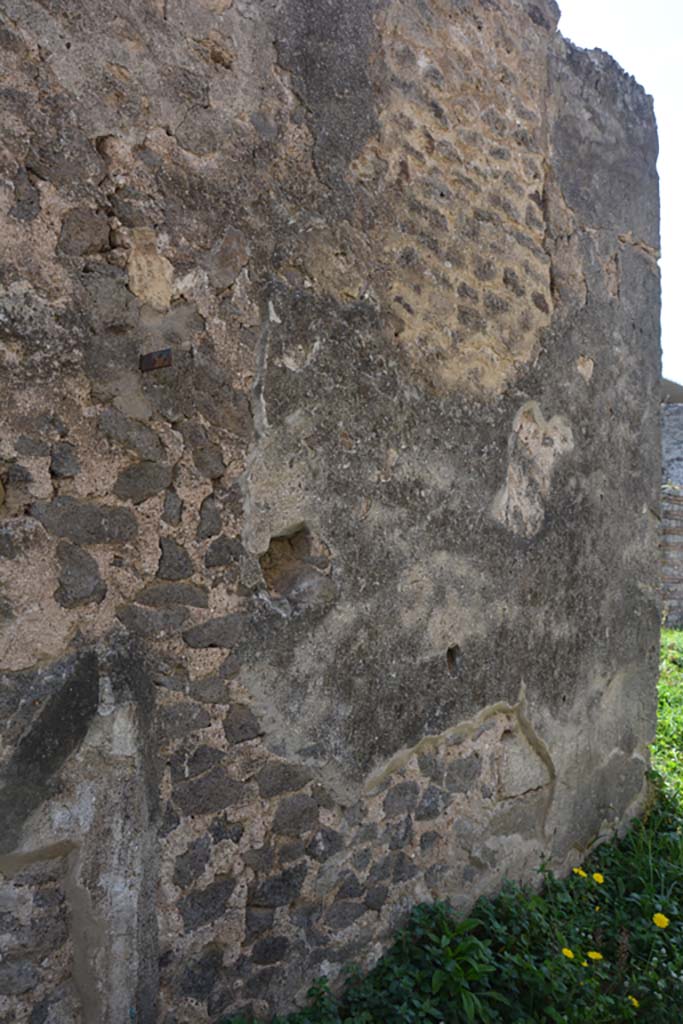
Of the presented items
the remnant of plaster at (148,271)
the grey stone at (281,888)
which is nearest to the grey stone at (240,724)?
the grey stone at (281,888)

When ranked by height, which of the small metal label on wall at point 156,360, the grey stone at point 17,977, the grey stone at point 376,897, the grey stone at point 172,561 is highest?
the small metal label on wall at point 156,360

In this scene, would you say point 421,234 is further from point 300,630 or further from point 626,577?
point 626,577

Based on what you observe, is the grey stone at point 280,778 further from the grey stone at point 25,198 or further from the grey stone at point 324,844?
the grey stone at point 25,198

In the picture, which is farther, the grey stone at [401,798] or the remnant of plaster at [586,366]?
the remnant of plaster at [586,366]

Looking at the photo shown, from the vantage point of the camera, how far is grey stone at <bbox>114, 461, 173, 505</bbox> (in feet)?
6.62

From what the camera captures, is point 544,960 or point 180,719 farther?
point 544,960

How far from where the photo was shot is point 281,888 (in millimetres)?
2348

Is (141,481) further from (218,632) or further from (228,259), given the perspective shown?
(228,259)

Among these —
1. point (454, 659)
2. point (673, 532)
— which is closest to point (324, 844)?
point (454, 659)

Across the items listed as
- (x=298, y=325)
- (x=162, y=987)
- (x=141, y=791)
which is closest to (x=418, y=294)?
(x=298, y=325)

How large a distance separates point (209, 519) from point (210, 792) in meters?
0.65

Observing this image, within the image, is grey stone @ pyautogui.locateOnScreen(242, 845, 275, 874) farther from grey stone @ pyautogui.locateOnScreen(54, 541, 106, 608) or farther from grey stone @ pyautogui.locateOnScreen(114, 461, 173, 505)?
grey stone @ pyautogui.locateOnScreen(114, 461, 173, 505)

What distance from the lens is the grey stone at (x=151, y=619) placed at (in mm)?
2025

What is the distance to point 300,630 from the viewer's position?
238cm
